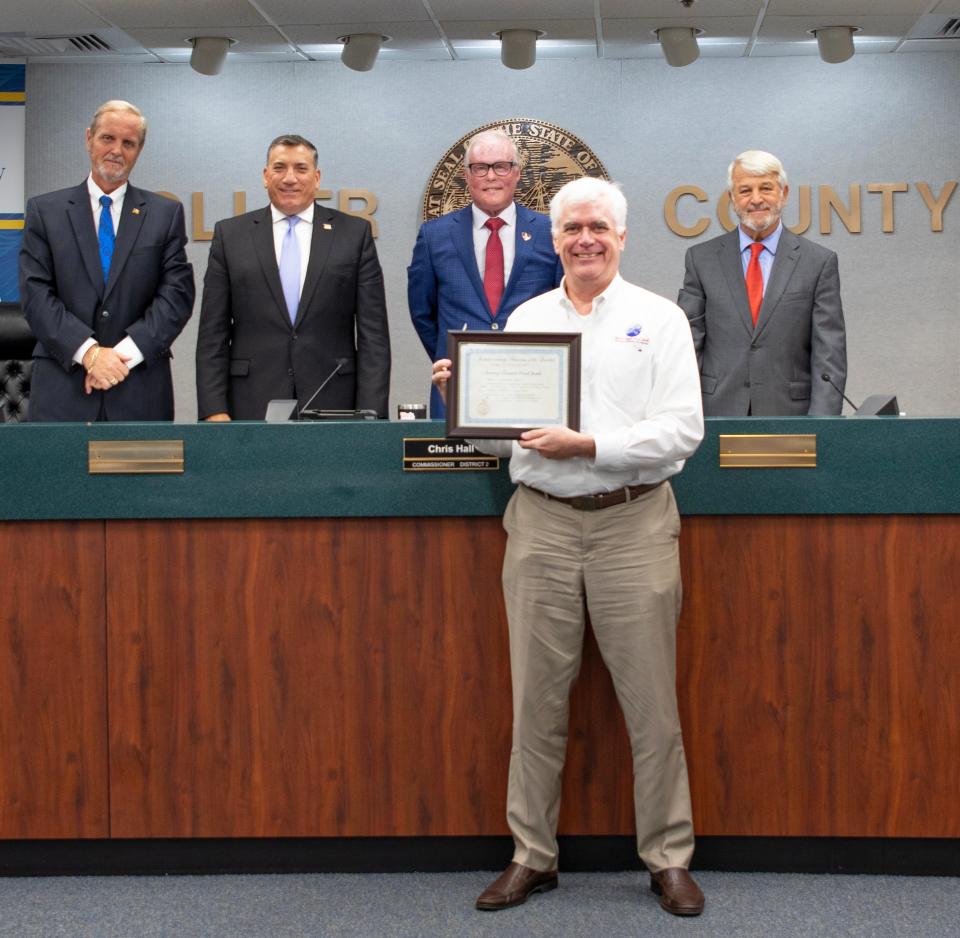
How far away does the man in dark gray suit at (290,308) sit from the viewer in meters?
3.81

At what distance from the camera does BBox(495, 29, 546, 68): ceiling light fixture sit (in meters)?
6.31

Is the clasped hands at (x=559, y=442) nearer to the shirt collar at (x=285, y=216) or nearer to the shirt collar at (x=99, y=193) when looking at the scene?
the shirt collar at (x=285, y=216)

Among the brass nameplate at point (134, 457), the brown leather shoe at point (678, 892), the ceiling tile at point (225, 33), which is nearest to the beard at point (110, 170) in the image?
the brass nameplate at point (134, 457)

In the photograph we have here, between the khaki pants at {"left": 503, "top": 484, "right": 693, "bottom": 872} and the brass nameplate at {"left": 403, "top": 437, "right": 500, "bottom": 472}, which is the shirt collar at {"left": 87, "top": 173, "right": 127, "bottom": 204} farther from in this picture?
the khaki pants at {"left": 503, "top": 484, "right": 693, "bottom": 872}

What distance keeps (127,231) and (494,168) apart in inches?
44.5

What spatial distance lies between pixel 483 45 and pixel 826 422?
14.4 feet

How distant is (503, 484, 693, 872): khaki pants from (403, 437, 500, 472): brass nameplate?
0.45 feet

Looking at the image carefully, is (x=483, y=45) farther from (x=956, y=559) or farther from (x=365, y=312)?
(x=956, y=559)

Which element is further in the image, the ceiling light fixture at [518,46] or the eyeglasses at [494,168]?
the ceiling light fixture at [518,46]

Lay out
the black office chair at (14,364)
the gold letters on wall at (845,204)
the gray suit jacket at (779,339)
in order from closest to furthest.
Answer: the gray suit jacket at (779,339) → the black office chair at (14,364) → the gold letters on wall at (845,204)

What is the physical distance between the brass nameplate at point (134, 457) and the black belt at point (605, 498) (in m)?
0.87

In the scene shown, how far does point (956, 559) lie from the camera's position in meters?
2.81

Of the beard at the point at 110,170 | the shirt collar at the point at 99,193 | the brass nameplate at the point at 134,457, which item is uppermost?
the beard at the point at 110,170

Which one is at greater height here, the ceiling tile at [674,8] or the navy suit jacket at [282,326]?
the ceiling tile at [674,8]
